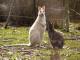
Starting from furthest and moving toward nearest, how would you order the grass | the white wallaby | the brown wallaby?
the white wallaby
the grass
the brown wallaby

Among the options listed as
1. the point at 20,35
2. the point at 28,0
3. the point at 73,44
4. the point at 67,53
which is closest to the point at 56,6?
the point at 28,0

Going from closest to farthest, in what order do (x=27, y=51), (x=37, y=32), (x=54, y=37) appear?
1. (x=54, y=37)
2. (x=27, y=51)
3. (x=37, y=32)

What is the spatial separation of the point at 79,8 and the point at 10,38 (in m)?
5.12

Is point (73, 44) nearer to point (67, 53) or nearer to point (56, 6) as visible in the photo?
point (67, 53)

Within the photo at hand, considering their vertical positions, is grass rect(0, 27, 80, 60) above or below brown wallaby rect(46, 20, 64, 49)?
below

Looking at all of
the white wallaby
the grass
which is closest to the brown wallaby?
the grass

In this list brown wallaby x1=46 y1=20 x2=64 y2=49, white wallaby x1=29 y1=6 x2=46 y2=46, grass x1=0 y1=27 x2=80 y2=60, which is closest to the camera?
brown wallaby x1=46 y1=20 x2=64 y2=49

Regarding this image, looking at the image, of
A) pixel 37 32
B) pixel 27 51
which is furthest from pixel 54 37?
pixel 27 51

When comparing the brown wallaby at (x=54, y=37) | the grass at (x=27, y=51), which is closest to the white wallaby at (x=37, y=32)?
the grass at (x=27, y=51)

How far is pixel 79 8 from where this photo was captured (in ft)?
50.3

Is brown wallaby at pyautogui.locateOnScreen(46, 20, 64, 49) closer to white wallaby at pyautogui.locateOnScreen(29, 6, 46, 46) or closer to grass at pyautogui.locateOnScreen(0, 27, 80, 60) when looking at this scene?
grass at pyautogui.locateOnScreen(0, 27, 80, 60)

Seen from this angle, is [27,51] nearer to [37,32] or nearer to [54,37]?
[37,32]

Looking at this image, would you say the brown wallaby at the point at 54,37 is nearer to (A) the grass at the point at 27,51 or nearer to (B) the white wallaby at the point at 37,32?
(A) the grass at the point at 27,51

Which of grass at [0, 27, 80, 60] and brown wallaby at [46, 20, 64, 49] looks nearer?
brown wallaby at [46, 20, 64, 49]
